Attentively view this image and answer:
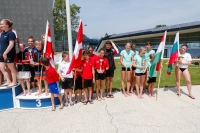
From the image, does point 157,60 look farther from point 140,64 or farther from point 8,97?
point 8,97

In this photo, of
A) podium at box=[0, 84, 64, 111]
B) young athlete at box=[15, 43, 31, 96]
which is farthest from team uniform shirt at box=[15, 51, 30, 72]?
podium at box=[0, 84, 64, 111]

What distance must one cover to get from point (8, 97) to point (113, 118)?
301 cm

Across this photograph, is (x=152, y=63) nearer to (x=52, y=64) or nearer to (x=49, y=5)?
(x=52, y=64)

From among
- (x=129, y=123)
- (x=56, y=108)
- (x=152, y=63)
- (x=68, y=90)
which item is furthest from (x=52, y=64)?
(x=152, y=63)

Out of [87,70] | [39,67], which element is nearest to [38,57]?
[39,67]

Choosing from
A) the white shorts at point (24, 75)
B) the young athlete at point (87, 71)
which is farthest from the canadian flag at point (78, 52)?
the white shorts at point (24, 75)

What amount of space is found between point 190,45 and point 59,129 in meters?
25.5

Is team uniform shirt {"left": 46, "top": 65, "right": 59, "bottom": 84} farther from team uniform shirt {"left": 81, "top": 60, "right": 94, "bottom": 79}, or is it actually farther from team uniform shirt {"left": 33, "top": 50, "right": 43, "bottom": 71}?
team uniform shirt {"left": 81, "top": 60, "right": 94, "bottom": 79}

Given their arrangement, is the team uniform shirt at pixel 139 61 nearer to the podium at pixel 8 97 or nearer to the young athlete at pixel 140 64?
the young athlete at pixel 140 64

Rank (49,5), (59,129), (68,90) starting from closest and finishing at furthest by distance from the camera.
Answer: (59,129)
(68,90)
(49,5)

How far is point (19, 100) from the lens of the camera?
4266 millimetres

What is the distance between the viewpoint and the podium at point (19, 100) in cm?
414

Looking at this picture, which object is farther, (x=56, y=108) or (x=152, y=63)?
(x=152, y=63)

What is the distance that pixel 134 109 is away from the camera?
4094 millimetres
